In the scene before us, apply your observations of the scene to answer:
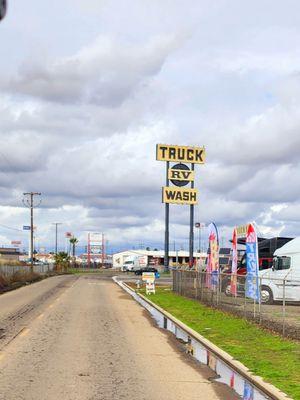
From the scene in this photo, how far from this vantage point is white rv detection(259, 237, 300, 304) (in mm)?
23906

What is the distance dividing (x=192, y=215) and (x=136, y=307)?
38.1 m

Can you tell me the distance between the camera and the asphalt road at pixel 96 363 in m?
8.41

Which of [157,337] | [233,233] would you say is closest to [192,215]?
[233,233]

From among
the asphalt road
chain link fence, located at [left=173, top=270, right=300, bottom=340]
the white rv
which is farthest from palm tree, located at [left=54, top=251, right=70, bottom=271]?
the asphalt road

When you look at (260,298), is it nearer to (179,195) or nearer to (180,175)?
(179,195)

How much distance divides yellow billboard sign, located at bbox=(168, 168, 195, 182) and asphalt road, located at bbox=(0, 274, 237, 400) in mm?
45036

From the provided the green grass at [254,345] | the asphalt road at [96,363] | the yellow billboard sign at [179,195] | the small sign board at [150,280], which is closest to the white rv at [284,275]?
the green grass at [254,345]

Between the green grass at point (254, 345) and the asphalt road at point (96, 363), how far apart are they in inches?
37.2

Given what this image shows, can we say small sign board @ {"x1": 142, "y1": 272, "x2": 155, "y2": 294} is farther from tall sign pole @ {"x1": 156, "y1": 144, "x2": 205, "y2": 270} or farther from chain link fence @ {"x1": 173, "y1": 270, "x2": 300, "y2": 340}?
tall sign pole @ {"x1": 156, "y1": 144, "x2": 205, "y2": 270}

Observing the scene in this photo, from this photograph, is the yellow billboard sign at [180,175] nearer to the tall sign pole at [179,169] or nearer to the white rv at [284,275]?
the tall sign pole at [179,169]

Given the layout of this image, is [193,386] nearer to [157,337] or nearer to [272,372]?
→ [272,372]

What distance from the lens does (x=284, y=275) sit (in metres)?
25.1

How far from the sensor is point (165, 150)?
63.9 metres

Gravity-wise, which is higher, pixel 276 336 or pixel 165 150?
pixel 165 150
